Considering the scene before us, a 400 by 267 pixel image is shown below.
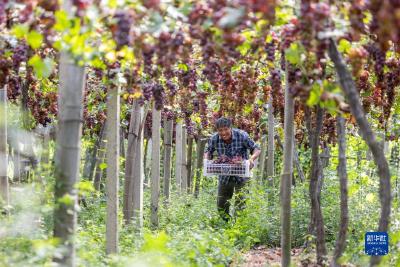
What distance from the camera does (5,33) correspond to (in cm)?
551

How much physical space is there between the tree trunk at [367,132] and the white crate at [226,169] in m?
5.54

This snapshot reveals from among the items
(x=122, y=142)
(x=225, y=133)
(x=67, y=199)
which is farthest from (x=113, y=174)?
(x=122, y=142)

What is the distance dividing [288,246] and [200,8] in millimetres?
2963

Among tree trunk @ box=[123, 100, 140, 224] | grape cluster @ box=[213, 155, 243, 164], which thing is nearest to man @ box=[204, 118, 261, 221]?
grape cluster @ box=[213, 155, 243, 164]

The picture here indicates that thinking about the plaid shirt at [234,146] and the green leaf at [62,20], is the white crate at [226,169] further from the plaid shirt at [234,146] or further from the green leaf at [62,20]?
the green leaf at [62,20]

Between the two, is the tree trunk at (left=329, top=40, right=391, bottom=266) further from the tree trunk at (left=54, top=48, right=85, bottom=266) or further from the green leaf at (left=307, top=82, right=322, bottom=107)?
the tree trunk at (left=54, top=48, right=85, bottom=266)

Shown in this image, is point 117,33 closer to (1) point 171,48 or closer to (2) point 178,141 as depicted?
(1) point 171,48

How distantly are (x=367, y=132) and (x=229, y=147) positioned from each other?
21.0 feet

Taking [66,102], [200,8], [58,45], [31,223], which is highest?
[200,8]

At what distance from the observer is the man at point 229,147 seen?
10.9 m

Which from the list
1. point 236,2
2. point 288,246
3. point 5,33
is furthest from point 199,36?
point 288,246

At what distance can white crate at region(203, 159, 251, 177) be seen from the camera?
35.3 feet

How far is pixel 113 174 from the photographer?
6586 millimetres

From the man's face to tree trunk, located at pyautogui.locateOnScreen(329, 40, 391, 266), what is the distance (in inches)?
225
